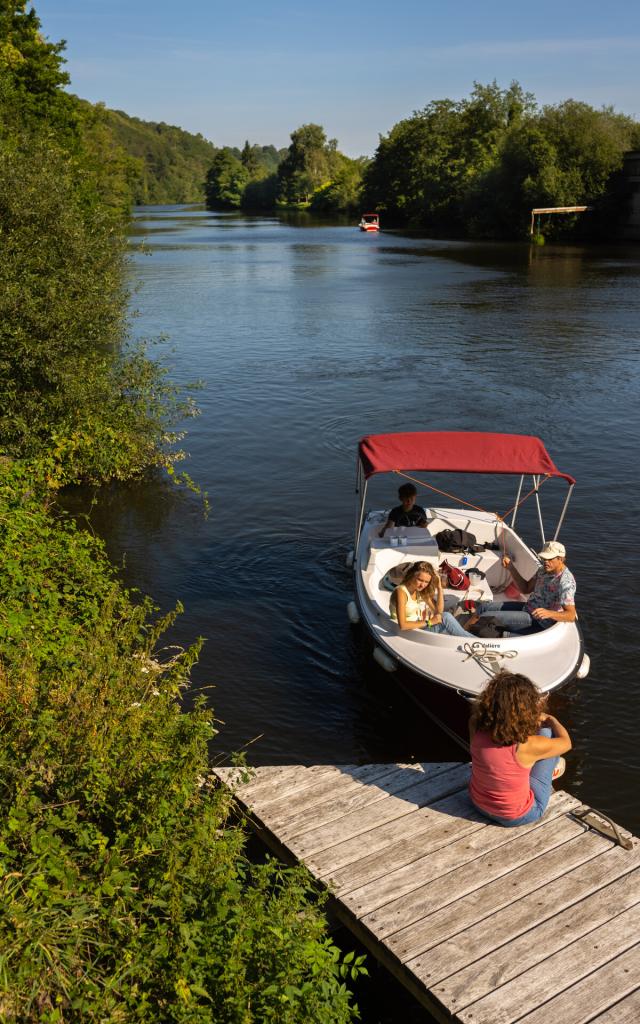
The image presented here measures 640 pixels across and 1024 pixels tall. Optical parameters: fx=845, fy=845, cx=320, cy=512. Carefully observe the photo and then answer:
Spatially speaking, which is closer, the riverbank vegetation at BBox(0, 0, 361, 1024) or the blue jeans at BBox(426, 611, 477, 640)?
the riverbank vegetation at BBox(0, 0, 361, 1024)

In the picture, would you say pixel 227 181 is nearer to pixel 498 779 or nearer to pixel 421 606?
pixel 421 606

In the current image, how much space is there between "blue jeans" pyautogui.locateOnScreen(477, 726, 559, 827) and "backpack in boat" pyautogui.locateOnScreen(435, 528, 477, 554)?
5337 mm

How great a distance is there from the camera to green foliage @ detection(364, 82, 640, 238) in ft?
234

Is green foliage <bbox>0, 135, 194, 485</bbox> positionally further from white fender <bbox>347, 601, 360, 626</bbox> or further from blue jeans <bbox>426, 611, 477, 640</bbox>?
blue jeans <bbox>426, 611, 477, 640</bbox>

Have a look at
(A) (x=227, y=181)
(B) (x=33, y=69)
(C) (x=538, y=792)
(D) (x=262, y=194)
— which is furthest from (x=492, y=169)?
(A) (x=227, y=181)

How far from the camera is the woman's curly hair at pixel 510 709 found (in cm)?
621

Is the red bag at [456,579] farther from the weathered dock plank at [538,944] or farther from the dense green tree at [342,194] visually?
the dense green tree at [342,194]

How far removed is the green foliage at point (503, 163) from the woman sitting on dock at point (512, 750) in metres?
71.1

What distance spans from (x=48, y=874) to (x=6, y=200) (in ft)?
43.3

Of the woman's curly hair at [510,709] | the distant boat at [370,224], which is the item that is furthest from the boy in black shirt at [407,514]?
the distant boat at [370,224]

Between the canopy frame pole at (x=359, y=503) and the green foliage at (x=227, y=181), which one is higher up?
the green foliage at (x=227, y=181)

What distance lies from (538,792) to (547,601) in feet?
10.6

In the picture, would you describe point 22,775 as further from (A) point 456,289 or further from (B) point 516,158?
(B) point 516,158

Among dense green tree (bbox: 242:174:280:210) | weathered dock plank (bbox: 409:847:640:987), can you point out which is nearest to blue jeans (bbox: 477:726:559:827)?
weathered dock plank (bbox: 409:847:640:987)
